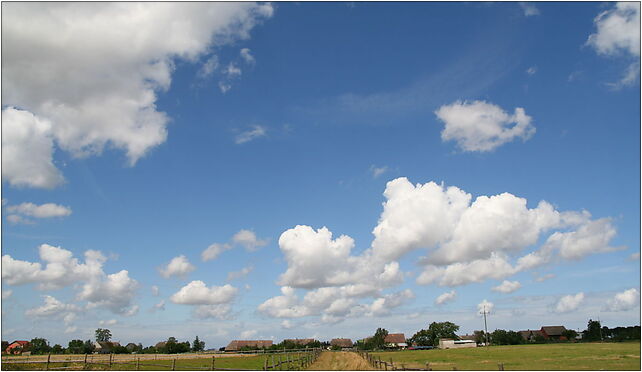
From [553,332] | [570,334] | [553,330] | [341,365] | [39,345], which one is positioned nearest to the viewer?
[341,365]

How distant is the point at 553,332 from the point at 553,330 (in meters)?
1.97

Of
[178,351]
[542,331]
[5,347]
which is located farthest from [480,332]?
[5,347]

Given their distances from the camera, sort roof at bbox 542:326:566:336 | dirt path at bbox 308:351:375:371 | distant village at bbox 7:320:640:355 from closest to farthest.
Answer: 1. dirt path at bbox 308:351:375:371
2. distant village at bbox 7:320:640:355
3. roof at bbox 542:326:566:336

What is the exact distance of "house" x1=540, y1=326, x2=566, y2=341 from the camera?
7520 inches

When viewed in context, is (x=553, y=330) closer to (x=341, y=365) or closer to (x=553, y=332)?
(x=553, y=332)

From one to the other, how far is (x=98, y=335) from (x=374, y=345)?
377 feet

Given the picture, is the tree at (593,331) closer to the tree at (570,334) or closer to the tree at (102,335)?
the tree at (570,334)

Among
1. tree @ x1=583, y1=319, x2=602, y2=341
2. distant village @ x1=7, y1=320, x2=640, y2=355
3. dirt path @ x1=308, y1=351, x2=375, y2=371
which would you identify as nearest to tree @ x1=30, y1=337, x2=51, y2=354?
distant village @ x1=7, y1=320, x2=640, y2=355

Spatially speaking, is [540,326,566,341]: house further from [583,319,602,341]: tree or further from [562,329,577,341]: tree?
[583,319,602,341]: tree

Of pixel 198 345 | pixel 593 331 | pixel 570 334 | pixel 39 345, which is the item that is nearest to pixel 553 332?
pixel 570 334

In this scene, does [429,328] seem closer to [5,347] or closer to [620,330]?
[620,330]

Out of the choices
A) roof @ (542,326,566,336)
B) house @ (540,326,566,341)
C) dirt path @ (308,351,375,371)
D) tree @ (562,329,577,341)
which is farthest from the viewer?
roof @ (542,326,566,336)

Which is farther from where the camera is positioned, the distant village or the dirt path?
the distant village

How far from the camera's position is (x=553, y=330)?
196125 millimetres
